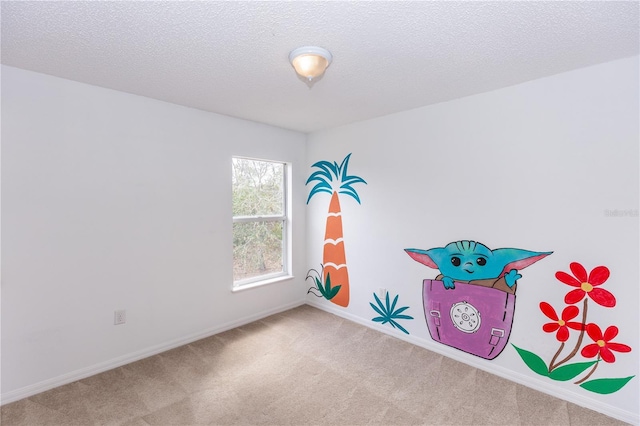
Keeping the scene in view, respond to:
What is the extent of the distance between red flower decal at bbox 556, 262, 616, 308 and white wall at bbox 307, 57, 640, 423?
1.5 inches

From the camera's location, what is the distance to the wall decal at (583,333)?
2.08 meters

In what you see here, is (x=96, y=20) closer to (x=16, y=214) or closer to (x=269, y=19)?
(x=269, y=19)

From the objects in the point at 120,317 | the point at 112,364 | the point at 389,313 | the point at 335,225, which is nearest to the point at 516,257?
the point at 389,313

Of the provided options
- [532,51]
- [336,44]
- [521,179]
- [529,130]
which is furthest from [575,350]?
[336,44]

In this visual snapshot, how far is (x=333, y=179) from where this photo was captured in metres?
3.82

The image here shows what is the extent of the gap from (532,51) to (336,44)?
4.02 ft

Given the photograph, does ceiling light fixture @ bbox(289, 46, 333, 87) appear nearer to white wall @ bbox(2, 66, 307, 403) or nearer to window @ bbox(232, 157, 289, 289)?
white wall @ bbox(2, 66, 307, 403)

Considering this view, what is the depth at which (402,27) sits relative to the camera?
163 cm

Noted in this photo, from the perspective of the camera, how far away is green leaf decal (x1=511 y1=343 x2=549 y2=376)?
7.61 feet

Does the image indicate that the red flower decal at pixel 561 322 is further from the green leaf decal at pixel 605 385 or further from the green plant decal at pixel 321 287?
the green plant decal at pixel 321 287

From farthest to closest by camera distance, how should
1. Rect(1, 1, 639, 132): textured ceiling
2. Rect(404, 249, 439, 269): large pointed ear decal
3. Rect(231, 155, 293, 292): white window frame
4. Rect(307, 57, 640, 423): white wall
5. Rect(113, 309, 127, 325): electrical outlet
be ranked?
Rect(231, 155, 293, 292): white window frame → Rect(404, 249, 439, 269): large pointed ear decal → Rect(113, 309, 127, 325): electrical outlet → Rect(307, 57, 640, 423): white wall → Rect(1, 1, 639, 132): textured ceiling

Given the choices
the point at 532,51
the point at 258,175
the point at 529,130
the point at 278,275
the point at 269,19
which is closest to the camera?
the point at 269,19

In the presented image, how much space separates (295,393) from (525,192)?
236 centimetres

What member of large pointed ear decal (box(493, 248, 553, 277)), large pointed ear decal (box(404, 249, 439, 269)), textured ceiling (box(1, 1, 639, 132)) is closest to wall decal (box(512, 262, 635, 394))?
large pointed ear decal (box(493, 248, 553, 277))
